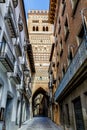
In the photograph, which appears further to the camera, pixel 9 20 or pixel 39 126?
pixel 39 126

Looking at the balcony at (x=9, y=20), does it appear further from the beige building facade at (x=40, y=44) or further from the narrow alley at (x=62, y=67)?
the beige building facade at (x=40, y=44)

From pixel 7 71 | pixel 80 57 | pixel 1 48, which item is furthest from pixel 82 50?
pixel 7 71

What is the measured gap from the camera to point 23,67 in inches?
579

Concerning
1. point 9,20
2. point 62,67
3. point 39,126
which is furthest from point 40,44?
point 9,20

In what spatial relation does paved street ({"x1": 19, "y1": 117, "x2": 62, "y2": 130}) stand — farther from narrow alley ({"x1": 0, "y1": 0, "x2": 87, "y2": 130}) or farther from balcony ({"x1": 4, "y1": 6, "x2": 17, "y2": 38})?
balcony ({"x1": 4, "y1": 6, "x2": 17, "y2": 38})

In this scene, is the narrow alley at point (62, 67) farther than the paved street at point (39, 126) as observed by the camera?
No

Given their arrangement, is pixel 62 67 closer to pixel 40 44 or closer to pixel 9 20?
pixel 9 20

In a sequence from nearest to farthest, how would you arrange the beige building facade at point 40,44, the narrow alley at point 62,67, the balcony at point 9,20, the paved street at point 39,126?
the narrow alley at point 62,67 → the balcony at point 9,20 → the paved street at point 39,126 → the beige building facade at point 40,44

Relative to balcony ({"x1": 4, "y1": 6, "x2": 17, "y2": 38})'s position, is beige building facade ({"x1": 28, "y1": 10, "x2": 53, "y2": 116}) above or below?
above

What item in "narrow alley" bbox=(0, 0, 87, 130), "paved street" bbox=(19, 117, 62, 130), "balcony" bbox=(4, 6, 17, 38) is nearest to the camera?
"narrow alley" bbox=(0, 0, 87, 130)

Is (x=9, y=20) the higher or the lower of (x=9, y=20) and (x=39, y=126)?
the higher

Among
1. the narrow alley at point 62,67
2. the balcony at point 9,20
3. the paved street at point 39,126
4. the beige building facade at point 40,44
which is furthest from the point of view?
the beige building facade at point 40,44

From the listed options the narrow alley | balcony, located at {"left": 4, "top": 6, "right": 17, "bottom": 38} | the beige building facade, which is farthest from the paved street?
the beige building facade

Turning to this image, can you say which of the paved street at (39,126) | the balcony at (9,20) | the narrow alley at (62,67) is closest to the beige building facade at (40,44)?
the narrow alley at (62,67)
